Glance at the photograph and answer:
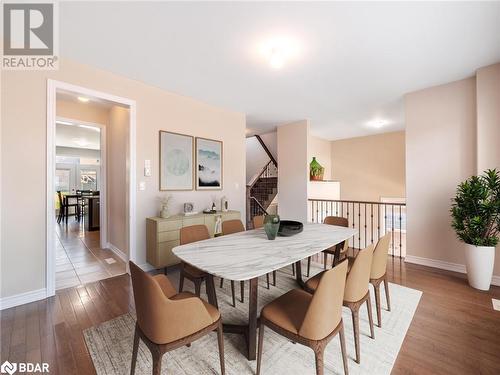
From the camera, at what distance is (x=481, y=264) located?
2.63 meters

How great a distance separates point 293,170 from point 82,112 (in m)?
4.38

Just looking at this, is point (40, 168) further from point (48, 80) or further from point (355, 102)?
point (355, 102)

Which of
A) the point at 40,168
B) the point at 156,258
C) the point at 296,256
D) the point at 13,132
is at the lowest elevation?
the point at 156,258

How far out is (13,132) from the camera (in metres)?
2.30

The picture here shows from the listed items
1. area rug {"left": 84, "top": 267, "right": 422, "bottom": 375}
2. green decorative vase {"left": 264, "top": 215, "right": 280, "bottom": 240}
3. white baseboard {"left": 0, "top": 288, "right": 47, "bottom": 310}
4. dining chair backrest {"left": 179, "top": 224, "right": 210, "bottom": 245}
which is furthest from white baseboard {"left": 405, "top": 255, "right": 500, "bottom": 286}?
white baseboard {"left": 0, "top": 288, "right": 47, "bottom": 310}

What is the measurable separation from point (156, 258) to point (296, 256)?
218 centimetres

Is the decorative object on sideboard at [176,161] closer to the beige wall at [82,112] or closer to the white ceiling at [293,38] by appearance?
the white ceiling at [293,38]

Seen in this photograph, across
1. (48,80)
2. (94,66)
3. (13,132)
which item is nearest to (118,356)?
(13,132)

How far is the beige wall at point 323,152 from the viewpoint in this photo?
689 centimetres

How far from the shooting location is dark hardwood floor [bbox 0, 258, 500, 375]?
1590 mm

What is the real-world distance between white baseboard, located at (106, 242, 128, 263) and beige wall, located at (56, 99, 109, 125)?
2362 millimetres

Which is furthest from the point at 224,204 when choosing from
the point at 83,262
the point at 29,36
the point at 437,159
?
the point at 437,159

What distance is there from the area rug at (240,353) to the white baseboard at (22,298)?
1058 millimetres

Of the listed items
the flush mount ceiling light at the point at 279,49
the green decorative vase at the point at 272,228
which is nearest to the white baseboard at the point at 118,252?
the green decorative vase at the point at 272,228
